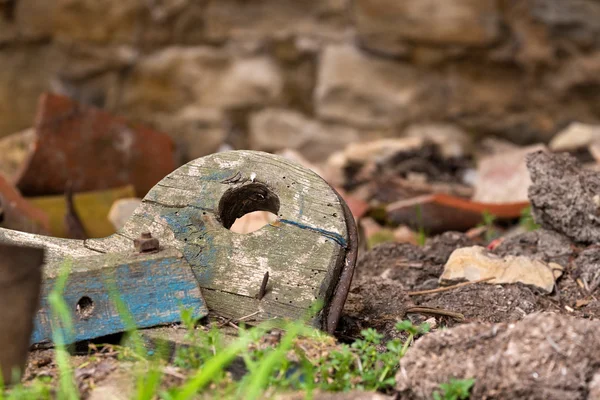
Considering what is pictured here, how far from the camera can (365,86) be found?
17.5ft

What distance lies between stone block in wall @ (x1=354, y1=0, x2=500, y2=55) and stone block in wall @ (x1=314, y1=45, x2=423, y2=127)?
0.43 ft

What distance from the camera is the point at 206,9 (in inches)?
208

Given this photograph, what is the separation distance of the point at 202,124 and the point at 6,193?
2006 mm

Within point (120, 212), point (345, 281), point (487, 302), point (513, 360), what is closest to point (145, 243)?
point (345, 281)

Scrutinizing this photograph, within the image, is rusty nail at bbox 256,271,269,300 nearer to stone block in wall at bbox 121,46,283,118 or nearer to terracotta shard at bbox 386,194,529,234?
terracotta shard at bbox 386,194,529,234

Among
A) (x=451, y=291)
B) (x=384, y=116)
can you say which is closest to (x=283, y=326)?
(x=451, y=291)

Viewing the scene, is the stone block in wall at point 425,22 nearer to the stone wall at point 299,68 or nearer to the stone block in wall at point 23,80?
the stone wall at point 299,68

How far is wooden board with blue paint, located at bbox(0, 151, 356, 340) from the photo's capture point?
6.69 ft

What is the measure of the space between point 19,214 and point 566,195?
2290 mm

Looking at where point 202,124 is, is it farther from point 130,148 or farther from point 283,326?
A: point 283,326

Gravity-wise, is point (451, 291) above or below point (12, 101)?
below

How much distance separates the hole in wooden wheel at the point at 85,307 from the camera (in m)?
1.94

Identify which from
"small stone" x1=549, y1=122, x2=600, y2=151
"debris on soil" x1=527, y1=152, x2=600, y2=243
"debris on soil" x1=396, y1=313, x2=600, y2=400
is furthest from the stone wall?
"debris on soil" x1=396, y1=313, x2=600, y2=400

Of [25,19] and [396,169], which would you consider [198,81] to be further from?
[396,169]
